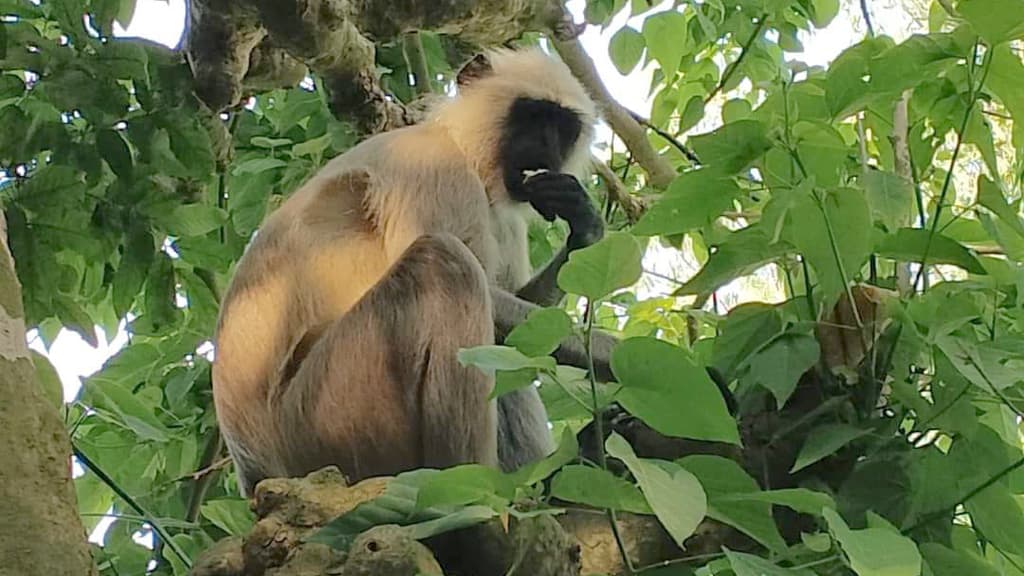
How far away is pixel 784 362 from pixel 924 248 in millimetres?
279

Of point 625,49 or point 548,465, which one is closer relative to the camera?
point 548,465

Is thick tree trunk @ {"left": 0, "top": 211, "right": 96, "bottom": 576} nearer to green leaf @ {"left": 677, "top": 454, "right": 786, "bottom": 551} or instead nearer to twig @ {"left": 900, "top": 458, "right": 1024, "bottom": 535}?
green leaf @ {"left": 677, "top": 454, "right": 786, "bottom": 551}

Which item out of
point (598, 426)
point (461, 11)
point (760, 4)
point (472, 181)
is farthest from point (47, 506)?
point (760, 4)

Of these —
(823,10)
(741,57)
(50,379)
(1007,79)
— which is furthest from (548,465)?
(823,10)

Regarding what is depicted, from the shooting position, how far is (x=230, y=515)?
276cm

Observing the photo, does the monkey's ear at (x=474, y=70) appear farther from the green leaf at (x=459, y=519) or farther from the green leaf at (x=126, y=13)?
the green leaf at (x=459, y=519)

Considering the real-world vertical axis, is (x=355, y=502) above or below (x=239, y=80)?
below

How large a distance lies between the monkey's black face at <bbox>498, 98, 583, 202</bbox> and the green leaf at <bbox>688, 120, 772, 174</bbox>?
1.87 m

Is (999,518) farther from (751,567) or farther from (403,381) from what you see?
(403,381)

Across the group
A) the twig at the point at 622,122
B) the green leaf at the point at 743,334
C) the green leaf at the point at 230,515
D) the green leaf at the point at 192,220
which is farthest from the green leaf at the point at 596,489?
the twig at the point at 622,122

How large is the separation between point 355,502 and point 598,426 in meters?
0.49

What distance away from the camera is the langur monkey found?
2.93m

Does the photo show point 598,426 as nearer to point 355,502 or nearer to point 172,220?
point 355,502

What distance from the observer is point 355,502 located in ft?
6.66
